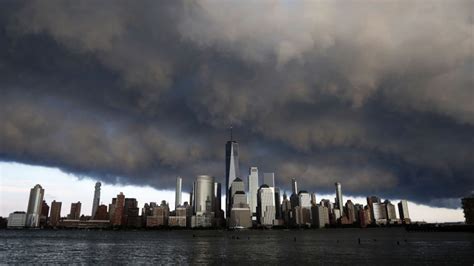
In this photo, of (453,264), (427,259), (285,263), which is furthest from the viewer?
(427,259)

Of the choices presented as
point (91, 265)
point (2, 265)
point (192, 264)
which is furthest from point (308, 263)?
point (2, 265)

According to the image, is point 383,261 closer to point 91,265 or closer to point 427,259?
point 427,259

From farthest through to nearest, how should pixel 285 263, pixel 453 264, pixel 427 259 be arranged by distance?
pixel 427 259 → pixel 285 263 → pixel 453 264

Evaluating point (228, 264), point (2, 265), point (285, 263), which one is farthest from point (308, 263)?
point (2, 265)

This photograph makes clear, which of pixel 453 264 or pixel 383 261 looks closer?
pixel 453 264

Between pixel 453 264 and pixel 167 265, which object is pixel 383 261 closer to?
pixel 453 264

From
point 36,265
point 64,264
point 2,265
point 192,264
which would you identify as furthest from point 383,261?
point 2,265

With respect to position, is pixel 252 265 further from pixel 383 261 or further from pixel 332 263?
pixel 383 261

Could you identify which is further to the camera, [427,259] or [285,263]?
[427,259]
